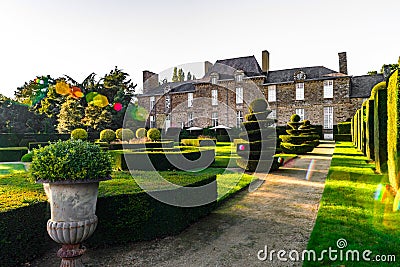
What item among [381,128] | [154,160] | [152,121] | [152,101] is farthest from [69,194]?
[152,101]

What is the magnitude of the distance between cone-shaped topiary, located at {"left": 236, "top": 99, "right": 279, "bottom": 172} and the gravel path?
12.3 feet

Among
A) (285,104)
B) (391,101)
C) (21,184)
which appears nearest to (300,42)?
(391,101)

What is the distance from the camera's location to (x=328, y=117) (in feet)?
99.0

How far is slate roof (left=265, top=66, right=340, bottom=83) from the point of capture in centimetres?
3036

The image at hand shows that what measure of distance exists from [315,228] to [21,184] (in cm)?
453

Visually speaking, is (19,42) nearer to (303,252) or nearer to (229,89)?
(303,252)

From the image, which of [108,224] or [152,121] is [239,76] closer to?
[152,121]

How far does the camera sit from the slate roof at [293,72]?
1195 inches

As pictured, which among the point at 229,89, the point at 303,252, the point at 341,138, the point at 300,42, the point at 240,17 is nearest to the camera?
the point at 303,252

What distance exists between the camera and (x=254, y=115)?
10797 mm

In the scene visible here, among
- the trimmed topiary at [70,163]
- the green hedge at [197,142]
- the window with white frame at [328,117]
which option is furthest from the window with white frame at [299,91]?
the trimmed topiary at [70,163]

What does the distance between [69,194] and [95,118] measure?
25.7m

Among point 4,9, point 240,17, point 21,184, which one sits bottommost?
point 21,184

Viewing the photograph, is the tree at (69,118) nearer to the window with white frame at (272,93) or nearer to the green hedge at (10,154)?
the green hedge at (10,154)
